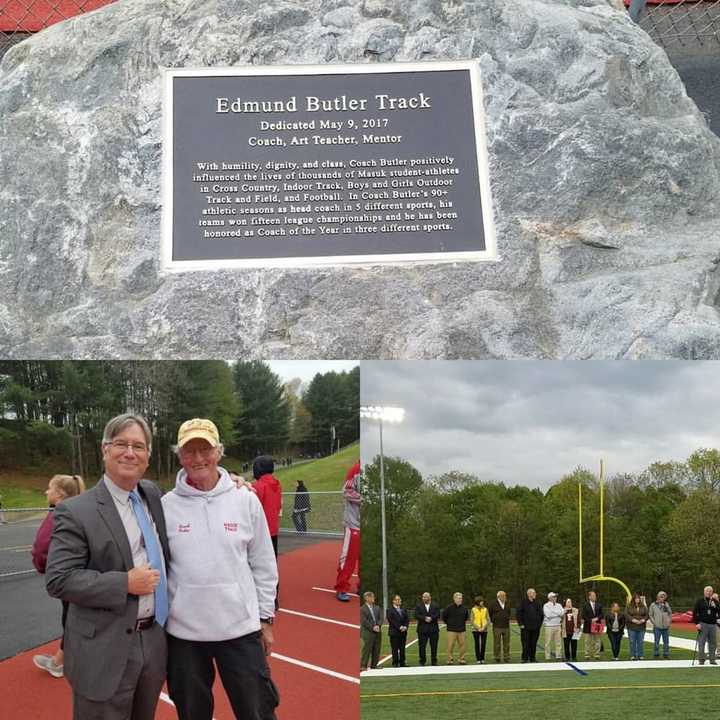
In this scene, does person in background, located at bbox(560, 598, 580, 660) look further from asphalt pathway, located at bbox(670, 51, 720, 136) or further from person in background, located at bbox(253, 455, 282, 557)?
asphalt pathway, located at bbox(670, 51, 720, 136)

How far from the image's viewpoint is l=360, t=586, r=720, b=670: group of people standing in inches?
163

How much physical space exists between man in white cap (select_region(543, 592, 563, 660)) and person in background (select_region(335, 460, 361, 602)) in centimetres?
103

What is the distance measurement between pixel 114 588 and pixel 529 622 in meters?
2.20

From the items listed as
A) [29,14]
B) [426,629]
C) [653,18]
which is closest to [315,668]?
[426,629]

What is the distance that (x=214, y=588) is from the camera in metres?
3.19

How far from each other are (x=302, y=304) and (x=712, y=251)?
297 centimetres

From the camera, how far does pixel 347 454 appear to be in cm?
416

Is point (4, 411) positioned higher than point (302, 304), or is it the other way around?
point (302, 304)

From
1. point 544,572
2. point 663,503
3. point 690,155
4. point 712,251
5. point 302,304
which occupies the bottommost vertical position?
point 544,572

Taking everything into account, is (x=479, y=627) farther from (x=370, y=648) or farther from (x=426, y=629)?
(x=370, y=648)

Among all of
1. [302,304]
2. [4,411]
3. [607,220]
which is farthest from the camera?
[607,220]

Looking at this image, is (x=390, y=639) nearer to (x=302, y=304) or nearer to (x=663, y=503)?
(x=663, y=503)

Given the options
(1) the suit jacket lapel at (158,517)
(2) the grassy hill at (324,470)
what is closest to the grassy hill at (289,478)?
(2) the grassy hill at (324,470)

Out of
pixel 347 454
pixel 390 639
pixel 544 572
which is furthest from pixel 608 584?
pixel 347 454
